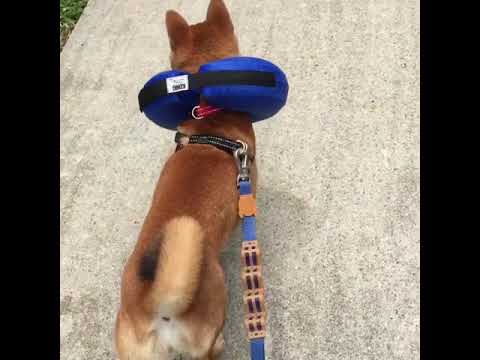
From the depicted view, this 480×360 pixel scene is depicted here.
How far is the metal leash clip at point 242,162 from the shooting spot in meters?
2.03

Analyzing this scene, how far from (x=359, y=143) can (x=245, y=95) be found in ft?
3.87

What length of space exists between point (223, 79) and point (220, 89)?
1.8 inches

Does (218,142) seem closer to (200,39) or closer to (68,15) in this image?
(200,39)

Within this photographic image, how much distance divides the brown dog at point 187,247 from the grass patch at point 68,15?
2.23 metres

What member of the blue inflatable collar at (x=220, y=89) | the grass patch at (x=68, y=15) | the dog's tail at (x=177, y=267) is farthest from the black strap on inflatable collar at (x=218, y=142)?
the grass patch at (x=68, y=15)

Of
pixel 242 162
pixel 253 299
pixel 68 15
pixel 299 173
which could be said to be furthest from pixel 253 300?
pixel 68 15

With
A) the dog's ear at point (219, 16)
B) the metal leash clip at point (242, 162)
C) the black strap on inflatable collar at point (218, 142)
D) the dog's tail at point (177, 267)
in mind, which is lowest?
the dog's tail at point (177, 267)

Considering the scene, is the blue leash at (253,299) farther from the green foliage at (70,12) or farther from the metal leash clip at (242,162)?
the green foliage at (70,12)

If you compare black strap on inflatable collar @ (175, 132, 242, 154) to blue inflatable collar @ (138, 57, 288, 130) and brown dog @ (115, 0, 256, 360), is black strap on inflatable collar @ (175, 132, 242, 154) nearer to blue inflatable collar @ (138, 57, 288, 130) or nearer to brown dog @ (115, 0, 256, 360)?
brown dog @ (115, 0, 256, 360)

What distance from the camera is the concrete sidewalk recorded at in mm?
2398

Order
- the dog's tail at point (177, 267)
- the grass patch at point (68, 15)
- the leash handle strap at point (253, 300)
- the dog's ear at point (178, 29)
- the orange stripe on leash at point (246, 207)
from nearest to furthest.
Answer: the dog's tail at point (177, 267)
the leash handle strap at point (253, 300)
the orange stripe on leash at point (246, 207)
the dog's ear at point (178, 29)
the grass patch at point (68, 15)

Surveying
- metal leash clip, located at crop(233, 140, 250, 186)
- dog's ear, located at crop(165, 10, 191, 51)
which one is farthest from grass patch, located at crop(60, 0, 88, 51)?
metal leash clip, located at crop(233, 140, 250, 186)

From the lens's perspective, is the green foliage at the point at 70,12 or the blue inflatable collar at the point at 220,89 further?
the green foliage at the point at 70,12

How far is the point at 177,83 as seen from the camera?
83.5 inches
